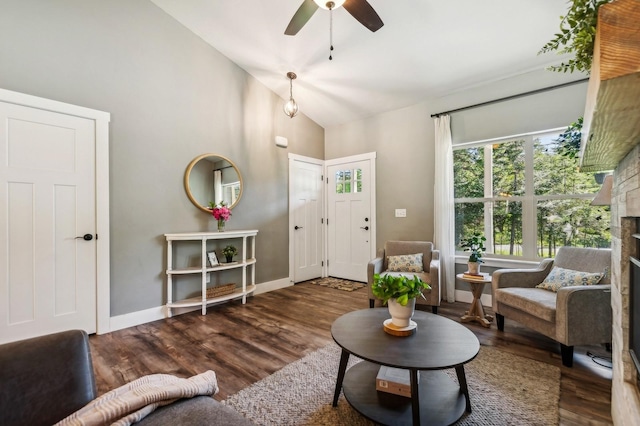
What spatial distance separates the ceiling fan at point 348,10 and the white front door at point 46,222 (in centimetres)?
226

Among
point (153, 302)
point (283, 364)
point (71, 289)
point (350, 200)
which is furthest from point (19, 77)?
point (350, 200)

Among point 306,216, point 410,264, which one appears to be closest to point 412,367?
point 410,264

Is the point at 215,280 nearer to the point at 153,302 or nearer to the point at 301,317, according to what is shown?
the point at 153,302

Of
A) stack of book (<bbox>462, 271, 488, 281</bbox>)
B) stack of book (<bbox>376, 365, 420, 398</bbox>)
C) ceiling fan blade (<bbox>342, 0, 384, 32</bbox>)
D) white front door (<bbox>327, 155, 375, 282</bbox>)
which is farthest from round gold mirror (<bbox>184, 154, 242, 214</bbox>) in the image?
stack of book (<bbox>462, 271, 488, 281</bbox>)

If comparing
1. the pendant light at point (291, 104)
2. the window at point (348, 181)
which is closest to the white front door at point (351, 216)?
the window at point (348, 181)

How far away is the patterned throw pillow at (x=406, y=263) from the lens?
3520mm

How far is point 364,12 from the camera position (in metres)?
2.18

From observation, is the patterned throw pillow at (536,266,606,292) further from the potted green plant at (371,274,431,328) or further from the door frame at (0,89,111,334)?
the door frame at (0,89,111,334)

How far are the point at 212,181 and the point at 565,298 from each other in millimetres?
3766

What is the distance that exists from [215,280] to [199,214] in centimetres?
89

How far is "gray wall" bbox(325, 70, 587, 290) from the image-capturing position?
3.13 metres

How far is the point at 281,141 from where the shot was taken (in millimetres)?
4492

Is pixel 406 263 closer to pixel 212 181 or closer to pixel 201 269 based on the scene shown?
pixel 201 269

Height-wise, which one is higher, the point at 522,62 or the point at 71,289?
the point at 522,62
